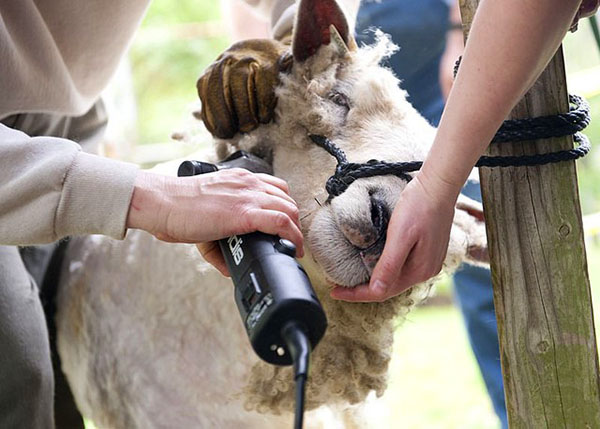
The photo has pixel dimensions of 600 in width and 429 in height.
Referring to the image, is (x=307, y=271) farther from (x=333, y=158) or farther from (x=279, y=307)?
(x=279, y=307)

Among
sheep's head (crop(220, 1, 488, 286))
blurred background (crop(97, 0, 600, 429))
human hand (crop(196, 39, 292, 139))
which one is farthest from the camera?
blurred background (crop(97, 0, 600, 429))

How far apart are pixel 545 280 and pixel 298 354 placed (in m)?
0.47

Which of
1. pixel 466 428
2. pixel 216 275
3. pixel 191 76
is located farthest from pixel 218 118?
pixel 191 76

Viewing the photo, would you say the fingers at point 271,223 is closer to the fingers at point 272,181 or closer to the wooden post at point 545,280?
the fingers at point 272,181

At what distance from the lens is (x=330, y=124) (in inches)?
59.0

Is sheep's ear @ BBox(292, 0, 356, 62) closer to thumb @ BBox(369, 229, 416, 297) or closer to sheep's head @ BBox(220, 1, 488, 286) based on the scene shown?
sheep's head @ BBox(220, 1, 488, 286)

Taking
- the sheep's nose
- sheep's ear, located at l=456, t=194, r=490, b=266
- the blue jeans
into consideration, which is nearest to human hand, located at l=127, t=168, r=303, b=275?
the sheep's nose

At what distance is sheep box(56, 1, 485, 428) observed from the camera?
1.39 meters

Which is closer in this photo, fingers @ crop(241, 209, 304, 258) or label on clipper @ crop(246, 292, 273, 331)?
label on clipper @ crop(246, 292, 273, 331)

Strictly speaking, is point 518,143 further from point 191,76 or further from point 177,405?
point 191,76

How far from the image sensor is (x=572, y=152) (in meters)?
1.21

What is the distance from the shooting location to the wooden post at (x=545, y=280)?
1232mm

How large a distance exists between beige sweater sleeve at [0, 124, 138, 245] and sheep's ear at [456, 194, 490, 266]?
69 cm

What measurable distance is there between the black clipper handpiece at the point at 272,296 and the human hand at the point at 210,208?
0.08 feet
